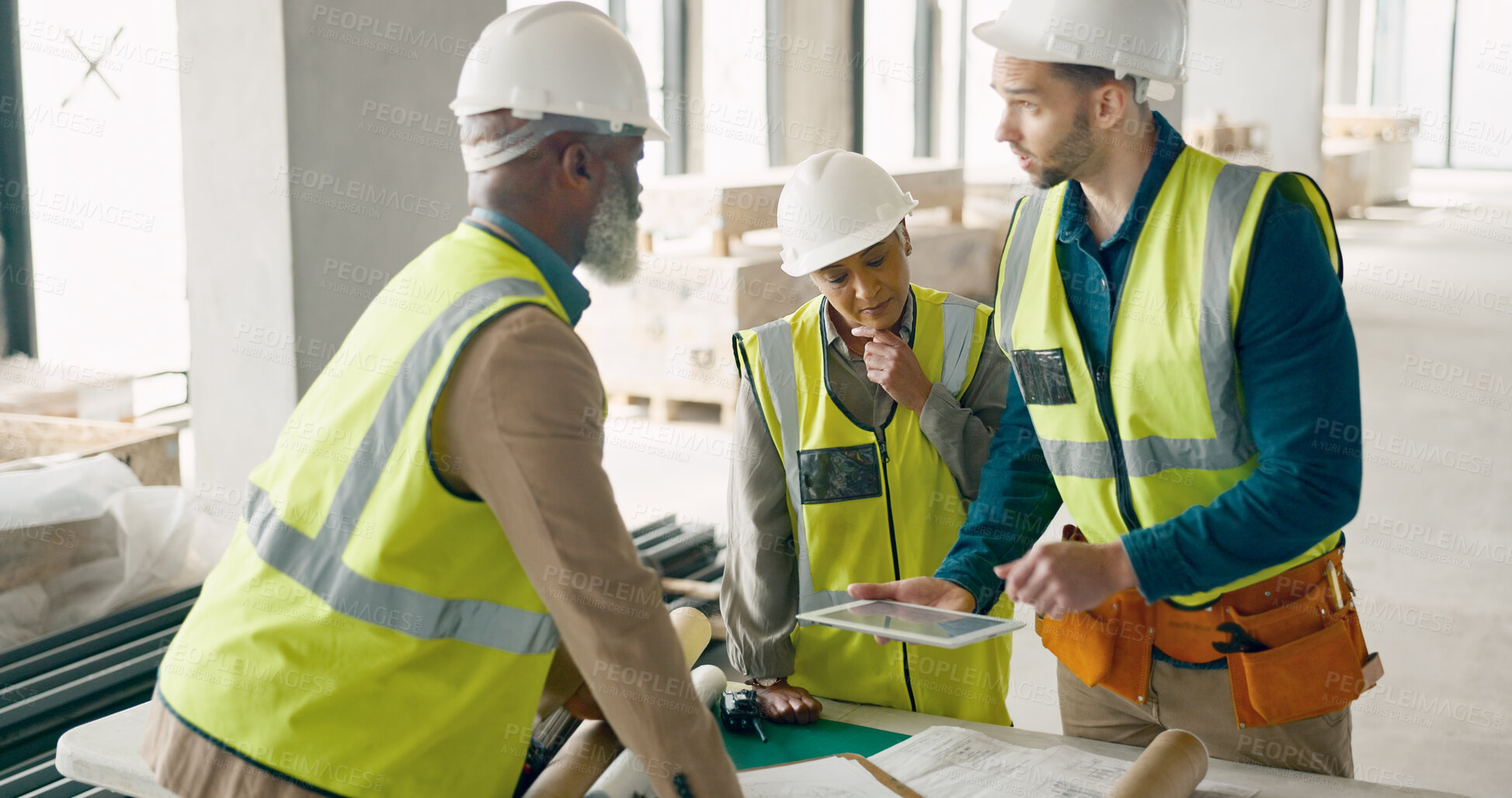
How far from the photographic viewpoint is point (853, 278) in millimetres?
2449

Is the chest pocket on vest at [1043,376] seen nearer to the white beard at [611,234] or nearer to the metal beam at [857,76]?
the white beard at [611,234]

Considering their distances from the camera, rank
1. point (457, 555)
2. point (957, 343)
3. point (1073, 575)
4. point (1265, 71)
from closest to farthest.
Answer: point (457, 555) → point (1073, 575) → point (957, 343) → point (1265, 71)

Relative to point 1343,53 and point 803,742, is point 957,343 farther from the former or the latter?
point 1343,53

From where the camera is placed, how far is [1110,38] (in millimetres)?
1904

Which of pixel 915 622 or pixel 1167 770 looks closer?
pixel 1167 770

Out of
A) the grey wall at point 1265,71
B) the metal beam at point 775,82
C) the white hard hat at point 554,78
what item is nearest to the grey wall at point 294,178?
the white hard hat at point 554,78

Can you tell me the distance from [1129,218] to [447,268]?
1091mm

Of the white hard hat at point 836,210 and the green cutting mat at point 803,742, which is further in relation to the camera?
the white hard hat at point 836,210

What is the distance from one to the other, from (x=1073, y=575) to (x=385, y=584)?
39.5 inches

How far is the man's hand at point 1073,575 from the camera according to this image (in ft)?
6.04

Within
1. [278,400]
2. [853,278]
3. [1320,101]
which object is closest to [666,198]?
[278,400]

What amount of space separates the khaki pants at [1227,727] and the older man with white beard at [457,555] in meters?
0.99

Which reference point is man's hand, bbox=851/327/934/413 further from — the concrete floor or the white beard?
the concrete floor

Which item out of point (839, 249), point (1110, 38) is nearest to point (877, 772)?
point (839, 249)
